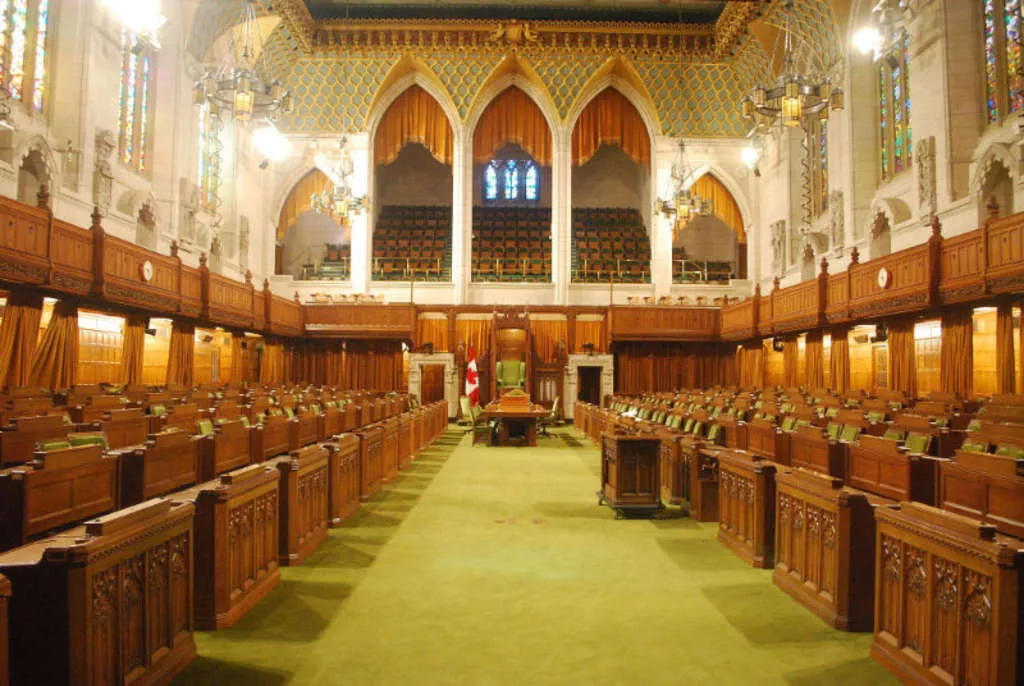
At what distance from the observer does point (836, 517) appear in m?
3.88

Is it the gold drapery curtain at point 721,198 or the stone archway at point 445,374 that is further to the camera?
the gold drapery curtain at point 721,198

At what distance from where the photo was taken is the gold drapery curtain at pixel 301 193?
25328 millimetres

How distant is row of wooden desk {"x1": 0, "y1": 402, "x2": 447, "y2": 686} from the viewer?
2473 millimetres

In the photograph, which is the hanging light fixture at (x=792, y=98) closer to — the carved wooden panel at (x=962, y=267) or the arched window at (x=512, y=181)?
the carved wooden panel at (x=962, y=267)

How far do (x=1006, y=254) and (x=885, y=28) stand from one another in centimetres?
706

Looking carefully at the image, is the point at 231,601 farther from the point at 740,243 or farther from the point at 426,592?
the point at 740,243

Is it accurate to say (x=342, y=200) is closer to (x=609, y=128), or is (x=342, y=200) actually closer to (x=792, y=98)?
(x=609, y=128)

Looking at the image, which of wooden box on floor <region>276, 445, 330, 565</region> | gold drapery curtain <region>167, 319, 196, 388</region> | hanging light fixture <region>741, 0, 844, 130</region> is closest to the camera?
wooden box on floor <region>276, 445, 330, 565</region>

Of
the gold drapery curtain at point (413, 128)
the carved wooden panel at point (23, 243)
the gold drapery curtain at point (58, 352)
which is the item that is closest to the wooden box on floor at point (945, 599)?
the carved wooden panel at point (23, 243)

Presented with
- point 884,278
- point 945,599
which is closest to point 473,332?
point 884,278

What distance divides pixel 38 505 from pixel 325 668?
1635 mm

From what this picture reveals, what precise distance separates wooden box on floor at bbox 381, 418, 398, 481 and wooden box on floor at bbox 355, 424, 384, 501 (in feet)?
0.44

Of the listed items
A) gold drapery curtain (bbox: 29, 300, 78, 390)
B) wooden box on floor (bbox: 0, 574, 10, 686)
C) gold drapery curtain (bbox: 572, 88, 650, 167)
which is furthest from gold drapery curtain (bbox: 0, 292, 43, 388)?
gold drapery curtain (bbox: 572, 88, 650, 167)

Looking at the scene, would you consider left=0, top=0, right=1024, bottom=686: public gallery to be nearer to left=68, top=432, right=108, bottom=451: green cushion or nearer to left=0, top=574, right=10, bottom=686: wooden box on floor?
left=68, top=432, right=108, bottom=451: green cushion
